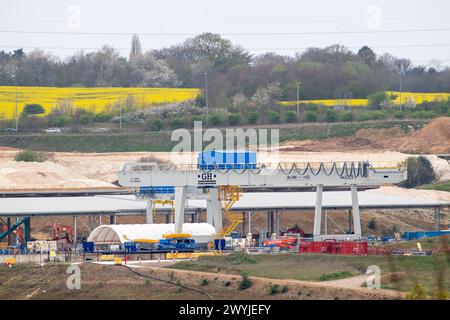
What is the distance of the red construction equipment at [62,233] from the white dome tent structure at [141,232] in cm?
866

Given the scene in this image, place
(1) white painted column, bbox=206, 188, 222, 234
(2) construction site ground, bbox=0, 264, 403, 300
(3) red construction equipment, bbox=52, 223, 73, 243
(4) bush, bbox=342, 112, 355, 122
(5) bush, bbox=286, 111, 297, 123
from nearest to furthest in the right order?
1. (2) construction site ground, bbox=0, 264, 403, 300
2. (1) white painted column, bbox=206, 188, 222, 234
3. (3) red construction equipment, bbox=52, 223, 73, 243
4. (4) bush, bbox=342, 112, 355, 122
5. (5) bush, bbox=286, 111, 297, 123

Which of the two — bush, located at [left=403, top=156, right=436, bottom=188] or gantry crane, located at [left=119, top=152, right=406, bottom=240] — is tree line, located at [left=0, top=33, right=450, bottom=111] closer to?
bush, located at [left=403, top=156, right=436, bottom=188]

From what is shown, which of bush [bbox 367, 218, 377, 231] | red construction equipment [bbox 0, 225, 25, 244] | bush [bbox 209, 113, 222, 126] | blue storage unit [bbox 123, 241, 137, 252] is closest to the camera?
blue storage unit [bbox 123, 241, 137, 252]

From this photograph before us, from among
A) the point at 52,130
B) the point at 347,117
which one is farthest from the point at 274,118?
the point at 52,130

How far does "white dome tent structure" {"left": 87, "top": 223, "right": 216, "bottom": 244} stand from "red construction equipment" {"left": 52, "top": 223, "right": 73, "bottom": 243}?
8663 millimetres

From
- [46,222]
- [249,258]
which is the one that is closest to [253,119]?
Result: [46,222]

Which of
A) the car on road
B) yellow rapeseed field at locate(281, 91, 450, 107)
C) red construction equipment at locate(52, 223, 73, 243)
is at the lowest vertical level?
red construction equipment at locate(52, 223, 73, 243)

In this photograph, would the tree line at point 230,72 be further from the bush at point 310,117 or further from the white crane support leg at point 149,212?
the white crane support leg at point 149,212

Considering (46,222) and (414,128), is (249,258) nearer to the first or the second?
(46,222)

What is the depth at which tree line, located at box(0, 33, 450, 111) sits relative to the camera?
153m

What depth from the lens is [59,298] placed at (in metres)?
57.2

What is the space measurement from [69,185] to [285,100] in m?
49.9

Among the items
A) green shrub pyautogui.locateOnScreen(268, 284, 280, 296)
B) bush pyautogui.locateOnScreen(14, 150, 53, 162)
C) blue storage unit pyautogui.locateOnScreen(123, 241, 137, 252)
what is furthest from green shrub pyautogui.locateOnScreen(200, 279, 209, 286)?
bush pyautogui.locateOnScreen(14, 150, 53, 162)

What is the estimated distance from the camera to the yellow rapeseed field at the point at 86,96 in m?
148
